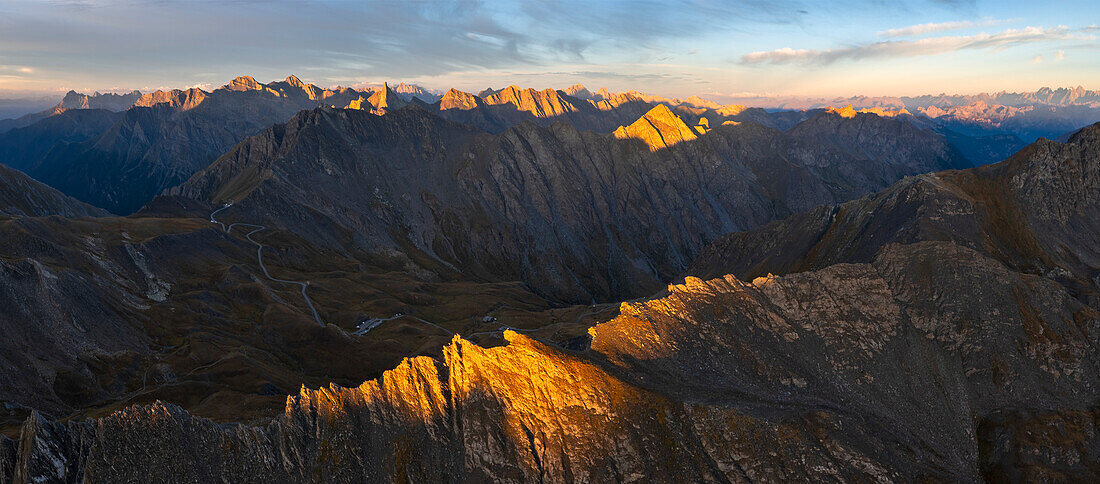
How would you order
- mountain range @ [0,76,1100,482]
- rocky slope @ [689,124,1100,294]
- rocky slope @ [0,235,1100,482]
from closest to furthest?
rocky slope @ [0,235,1100,482] → mountain range @ [0,76,1100,482] → rocky slope @ [689,124,1100,294]

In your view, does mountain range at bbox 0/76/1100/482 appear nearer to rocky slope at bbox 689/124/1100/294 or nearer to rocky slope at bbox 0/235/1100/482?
rocky slope at bbox 0/235/1100/482

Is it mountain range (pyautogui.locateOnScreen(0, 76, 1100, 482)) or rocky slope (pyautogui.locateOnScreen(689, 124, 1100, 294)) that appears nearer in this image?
mountain range (pyautogui.locateOnScreen(0, 76, 1100, 482))

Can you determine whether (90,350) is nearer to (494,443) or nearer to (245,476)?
(245,476)

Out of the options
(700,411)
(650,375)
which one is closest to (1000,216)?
(650,375)

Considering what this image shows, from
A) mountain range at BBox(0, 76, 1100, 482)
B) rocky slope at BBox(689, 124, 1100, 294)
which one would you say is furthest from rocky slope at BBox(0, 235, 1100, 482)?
rocky slope at BBox(689, 124, 1100, 294)

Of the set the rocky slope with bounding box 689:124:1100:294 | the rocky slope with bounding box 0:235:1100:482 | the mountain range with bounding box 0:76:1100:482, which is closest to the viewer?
the rocky slope with bounding box 0:235:1100:482

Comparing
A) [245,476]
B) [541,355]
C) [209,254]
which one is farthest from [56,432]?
[209,254]

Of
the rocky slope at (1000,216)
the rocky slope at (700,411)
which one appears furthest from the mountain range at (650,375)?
the rocky slope at (1000,216)

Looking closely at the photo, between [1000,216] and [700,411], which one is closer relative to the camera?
[700,411]

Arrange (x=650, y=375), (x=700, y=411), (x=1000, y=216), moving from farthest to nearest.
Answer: (x=1000, y=216) → (x=650, y=375) → (x=700, y=411)

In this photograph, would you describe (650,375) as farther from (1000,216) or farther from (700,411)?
(1000,216)

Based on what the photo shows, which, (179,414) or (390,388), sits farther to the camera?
(390,388)
